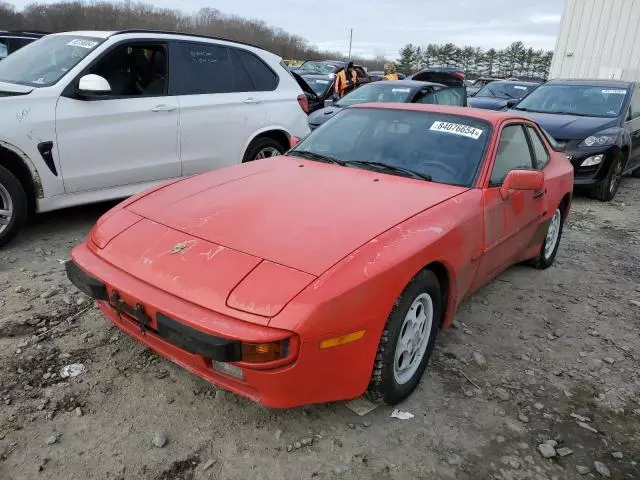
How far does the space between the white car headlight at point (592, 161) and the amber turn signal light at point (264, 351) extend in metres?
6.49

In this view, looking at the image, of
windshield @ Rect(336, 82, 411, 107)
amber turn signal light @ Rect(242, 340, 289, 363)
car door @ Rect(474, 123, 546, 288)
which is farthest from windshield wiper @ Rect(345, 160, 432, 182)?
windshield @ Rect(336, 82, 411, 107)

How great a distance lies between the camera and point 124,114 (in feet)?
14.9

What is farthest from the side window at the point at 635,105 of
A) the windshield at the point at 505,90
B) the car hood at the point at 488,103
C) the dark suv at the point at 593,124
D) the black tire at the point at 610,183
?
the windshield at the point at 505,90

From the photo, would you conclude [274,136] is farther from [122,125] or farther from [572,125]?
[572,125]

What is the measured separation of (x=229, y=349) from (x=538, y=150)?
319cm

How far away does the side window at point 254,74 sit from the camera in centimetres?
554

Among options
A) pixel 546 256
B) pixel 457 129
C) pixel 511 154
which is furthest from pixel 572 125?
pixel 457 129

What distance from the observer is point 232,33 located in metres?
65.8

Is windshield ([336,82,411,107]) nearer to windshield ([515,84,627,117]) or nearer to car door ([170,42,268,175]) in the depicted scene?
windshield ([515,84,627,117])

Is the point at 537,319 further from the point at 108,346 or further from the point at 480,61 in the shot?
the point at 480,61

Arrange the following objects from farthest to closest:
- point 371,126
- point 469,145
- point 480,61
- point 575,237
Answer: point 480,61 < point 575,237 < point 371,126 < point 469,145

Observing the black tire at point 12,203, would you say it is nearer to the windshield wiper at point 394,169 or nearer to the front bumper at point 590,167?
the windshield wiper at point 394,169

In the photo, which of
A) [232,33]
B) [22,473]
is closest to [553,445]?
[22,473]

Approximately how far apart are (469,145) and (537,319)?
1371mm
